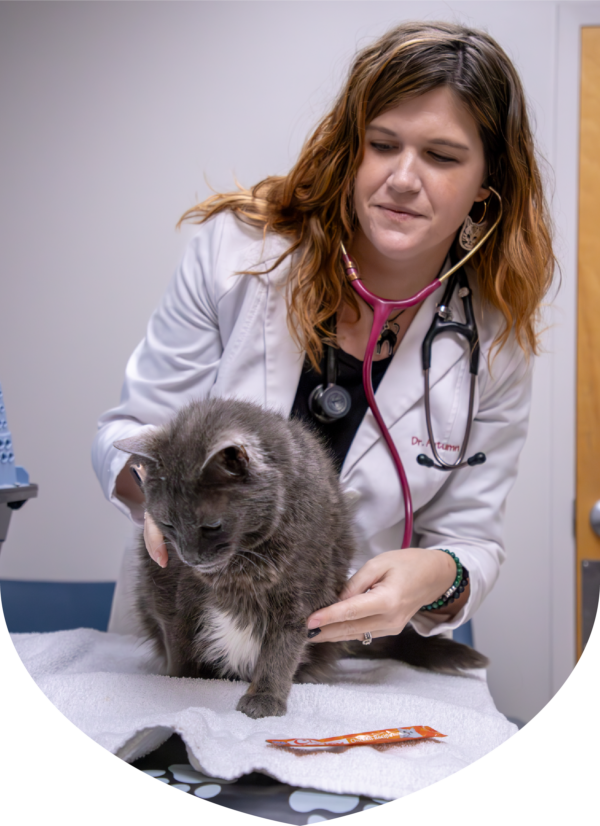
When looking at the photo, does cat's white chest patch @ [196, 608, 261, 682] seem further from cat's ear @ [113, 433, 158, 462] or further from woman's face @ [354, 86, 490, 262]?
woman's face @ [354, 86, 490, 262]

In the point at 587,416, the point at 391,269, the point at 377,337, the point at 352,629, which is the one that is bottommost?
the point at 352,629

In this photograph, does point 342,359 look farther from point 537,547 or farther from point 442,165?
point 537,547

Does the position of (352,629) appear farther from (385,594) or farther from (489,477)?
(489,477)

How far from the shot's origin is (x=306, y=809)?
63 cm

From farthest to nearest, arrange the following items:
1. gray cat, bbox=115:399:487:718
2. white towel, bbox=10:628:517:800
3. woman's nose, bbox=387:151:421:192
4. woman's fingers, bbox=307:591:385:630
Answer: woman's nose, bbox=387:151:421:192 < woman's fingers, bbox=307:591:385:630 < gray cat, bbox=115:399:487:718 < white towel, bbox=10:628:517:800

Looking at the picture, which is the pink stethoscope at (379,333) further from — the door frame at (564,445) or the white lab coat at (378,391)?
the door frame at (564,445)

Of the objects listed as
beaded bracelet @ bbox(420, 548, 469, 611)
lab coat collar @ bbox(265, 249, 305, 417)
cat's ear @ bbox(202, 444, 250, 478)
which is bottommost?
beaded bracelet @ bbox(420, 548, 469, 611)

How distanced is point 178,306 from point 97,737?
77 centimetres

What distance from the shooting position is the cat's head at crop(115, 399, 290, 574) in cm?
75

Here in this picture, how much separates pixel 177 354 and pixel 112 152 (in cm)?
48

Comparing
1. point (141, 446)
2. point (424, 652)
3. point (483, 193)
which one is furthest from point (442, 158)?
point (424, 652)

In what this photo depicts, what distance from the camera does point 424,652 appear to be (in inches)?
44.4

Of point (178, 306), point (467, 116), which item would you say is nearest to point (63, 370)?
point (178, 306)

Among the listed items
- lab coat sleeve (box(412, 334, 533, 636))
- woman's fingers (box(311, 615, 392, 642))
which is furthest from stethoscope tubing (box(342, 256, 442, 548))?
woman's fingers (box(311, 615, 392, 642))
